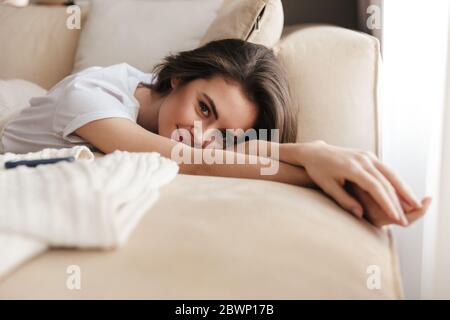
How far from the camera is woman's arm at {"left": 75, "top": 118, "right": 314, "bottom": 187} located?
0.88 metres

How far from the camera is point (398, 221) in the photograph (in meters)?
0.73

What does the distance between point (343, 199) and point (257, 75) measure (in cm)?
52

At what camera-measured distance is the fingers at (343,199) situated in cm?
75

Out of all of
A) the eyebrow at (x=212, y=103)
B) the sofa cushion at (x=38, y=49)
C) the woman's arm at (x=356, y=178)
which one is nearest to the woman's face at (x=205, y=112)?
the eyebrow at (x=212, y=103)

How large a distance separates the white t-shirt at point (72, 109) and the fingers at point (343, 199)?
50 cm

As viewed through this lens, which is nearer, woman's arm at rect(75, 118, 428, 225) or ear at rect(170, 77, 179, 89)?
woman's arm at rect(75, 118, 428, 225)

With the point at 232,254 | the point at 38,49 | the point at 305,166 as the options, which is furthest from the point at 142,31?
the point at 232,254

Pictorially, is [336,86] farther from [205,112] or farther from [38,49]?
[38,49]

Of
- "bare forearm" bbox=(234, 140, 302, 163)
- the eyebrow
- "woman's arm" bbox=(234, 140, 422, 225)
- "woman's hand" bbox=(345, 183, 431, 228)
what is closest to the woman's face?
the eyebrow

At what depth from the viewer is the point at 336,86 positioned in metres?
1.20

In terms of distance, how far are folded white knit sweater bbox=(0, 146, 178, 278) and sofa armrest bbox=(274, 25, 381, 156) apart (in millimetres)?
568

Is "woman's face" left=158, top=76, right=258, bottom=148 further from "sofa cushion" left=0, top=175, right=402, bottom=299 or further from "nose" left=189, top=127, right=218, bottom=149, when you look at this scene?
"sofa cushion" left=0, top=175, right=402, bottom=299

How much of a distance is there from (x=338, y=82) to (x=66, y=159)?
64 cm

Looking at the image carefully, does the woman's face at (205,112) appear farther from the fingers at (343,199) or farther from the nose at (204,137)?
the fingers at (343,199)
